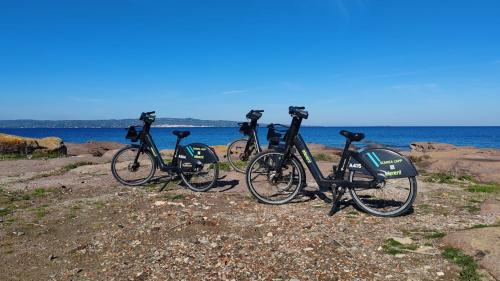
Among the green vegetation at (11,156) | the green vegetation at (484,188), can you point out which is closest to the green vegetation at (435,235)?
the green vegetation at (484,188)

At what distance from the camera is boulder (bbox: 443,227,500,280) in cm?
420

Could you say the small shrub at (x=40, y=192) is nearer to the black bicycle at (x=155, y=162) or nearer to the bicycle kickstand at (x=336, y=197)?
the black bicycle at (x=155, y=162)

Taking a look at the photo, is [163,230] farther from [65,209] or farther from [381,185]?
[381,185]

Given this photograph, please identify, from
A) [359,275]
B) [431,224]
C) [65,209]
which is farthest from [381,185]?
[65,209]

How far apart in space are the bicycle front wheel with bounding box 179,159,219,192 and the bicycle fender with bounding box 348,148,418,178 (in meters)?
3.41

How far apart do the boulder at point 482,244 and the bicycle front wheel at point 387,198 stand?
1.29 metres

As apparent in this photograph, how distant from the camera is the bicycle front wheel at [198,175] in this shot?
889cm

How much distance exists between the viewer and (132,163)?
9.92 metres

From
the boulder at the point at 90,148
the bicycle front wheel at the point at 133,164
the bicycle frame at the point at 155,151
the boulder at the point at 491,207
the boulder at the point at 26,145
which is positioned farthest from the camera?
the boulder at the point at 90,148

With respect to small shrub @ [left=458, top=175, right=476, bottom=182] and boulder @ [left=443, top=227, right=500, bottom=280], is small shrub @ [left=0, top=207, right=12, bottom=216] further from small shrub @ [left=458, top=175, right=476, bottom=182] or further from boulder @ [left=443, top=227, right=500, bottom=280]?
small shrub @ [left=458, top=175, right=476, bottom=182]

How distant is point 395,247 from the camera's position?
198 inches

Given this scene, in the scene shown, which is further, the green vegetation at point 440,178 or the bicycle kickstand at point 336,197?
the green vegetation at point 440,178

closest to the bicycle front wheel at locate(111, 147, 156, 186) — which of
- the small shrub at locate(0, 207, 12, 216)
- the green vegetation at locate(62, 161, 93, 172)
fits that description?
the small shrub at locate(0, 207, 12, 216)

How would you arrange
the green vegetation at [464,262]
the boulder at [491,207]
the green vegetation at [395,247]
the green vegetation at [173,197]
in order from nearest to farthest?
the green vegetation at [464,262] < the green vegetation at [395,247] < the boulder at [491,207] < the green vegetation at [173,197]
